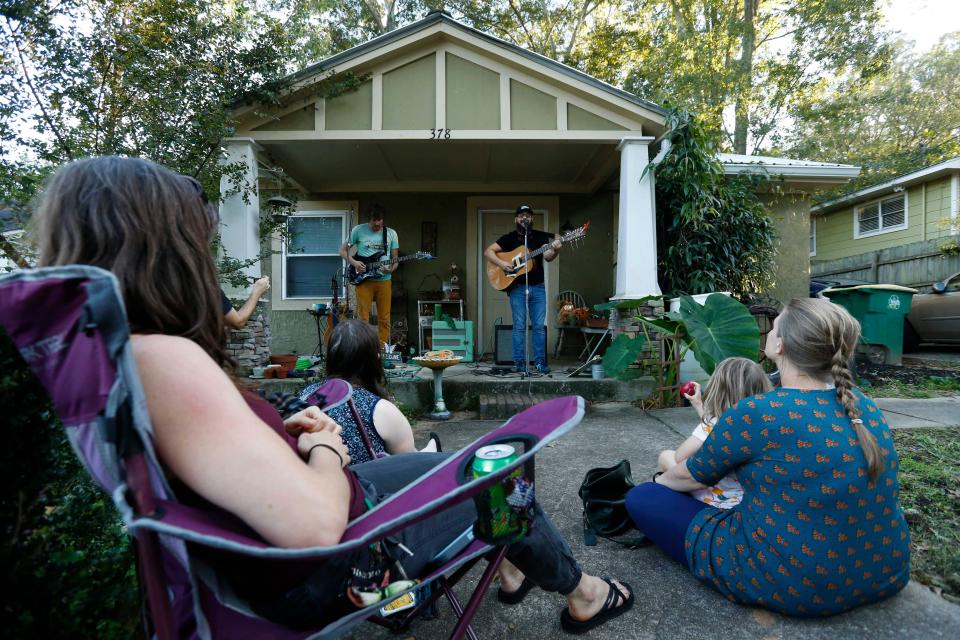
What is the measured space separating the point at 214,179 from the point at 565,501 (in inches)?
166

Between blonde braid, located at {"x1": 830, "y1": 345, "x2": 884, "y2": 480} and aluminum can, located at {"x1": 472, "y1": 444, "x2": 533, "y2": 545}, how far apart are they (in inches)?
40.1

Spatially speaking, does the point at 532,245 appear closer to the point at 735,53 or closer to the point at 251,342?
the point at 251,342

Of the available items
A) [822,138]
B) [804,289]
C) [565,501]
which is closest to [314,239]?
[565,501]

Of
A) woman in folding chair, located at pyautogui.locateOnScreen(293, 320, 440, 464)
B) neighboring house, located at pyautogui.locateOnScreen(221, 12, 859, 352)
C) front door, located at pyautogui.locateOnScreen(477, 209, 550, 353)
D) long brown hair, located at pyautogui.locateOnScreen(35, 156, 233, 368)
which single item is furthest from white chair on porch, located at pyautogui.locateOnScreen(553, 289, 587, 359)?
long brown hair, located at pyautogui.locateOnScreen(35, 156, 233, 368)

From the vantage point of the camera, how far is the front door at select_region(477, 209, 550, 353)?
25.2 ft

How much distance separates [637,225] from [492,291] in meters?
2.78

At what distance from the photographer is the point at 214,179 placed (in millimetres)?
4645

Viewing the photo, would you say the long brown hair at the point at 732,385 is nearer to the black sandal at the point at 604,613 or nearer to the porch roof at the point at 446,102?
the black sandal at the point at 604,613

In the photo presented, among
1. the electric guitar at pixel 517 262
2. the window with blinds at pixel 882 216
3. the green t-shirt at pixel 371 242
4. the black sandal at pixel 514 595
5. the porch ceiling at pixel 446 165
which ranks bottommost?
the black sandal at pixel 514 595

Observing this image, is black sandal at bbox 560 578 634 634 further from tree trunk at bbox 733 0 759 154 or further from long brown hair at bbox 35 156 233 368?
tree trunk at bbox 733 0 759 154

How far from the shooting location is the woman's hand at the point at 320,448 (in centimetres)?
98

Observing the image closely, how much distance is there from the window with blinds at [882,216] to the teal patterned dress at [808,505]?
14.4 meters

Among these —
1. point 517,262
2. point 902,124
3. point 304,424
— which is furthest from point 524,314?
point 902,124

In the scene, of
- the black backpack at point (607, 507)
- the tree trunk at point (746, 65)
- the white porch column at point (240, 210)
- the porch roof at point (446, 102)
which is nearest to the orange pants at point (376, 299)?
the white porch column at point (240, 210)
